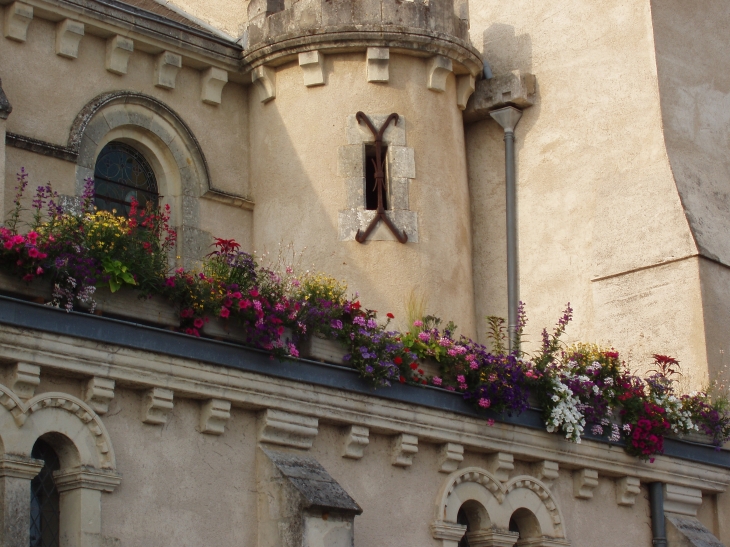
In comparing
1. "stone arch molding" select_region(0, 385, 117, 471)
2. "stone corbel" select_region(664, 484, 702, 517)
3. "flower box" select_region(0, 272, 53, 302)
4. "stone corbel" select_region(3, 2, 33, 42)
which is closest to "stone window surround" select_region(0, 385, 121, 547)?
"stone arch molding" select_region(0, 385, 117, 471)

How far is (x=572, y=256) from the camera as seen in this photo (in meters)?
16.3

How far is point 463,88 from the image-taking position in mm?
16500

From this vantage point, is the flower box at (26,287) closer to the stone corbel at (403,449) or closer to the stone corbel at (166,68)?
the stone corbel at (403,449)

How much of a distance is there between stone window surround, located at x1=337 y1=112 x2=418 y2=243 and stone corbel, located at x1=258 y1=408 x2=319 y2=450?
12.2ft

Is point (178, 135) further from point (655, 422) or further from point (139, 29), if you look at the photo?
point (655, 422)

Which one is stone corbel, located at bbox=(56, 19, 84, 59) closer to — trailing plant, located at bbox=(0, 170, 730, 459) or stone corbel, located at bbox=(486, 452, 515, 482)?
trailing plant, located at bbox=(0, 170, 730, 459)

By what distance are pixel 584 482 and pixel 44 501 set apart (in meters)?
5.74

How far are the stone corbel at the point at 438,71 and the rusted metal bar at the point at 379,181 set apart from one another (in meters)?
0.60

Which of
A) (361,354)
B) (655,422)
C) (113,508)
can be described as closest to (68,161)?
(361,354)

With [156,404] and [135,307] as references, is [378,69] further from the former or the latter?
[156,404]

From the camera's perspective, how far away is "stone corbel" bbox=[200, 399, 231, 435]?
11.3 meters

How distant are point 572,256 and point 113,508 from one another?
727 centimetres

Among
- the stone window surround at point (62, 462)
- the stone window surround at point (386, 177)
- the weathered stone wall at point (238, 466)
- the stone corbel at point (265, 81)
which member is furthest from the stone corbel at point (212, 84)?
the stone window surround at point (62, 462)

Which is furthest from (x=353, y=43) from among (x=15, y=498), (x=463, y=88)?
(x=15, y=498)
